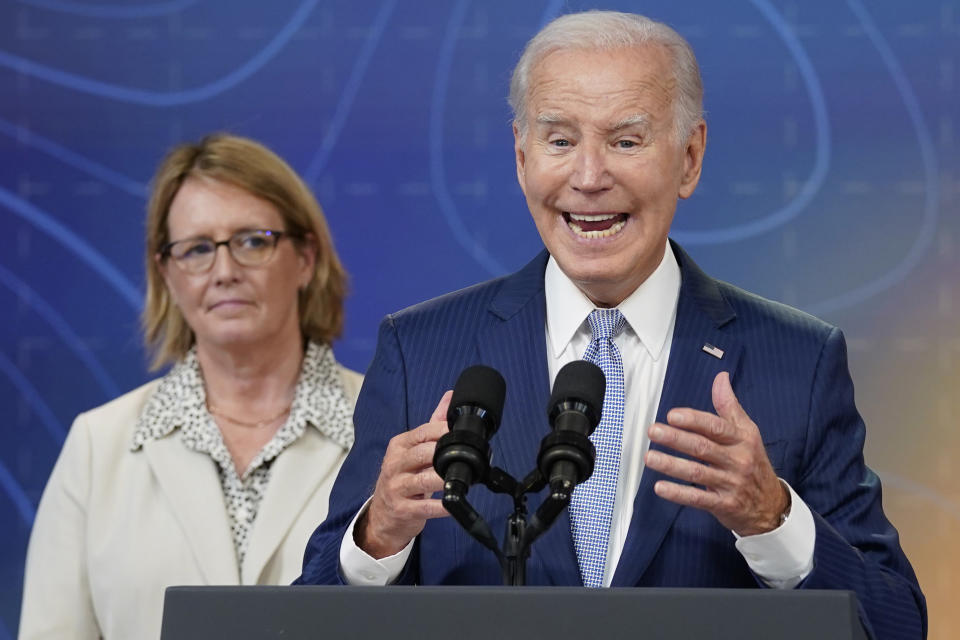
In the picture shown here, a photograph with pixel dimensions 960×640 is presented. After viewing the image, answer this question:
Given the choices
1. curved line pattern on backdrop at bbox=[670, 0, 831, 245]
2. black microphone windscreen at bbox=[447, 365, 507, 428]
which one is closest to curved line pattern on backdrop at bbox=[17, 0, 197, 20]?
curved line pattern on backdrop at bbox=[670, 0, 831, 245]

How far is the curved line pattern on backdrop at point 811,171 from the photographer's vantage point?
3.93 m

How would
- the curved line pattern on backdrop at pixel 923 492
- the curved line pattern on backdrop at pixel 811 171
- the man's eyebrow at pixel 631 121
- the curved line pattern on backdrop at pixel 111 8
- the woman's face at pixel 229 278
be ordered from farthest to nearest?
the curved line pattern on backdrop at pixel 111 8, the curved line pattern on backdrop at pixel 811 171, the curved line pattern on backdrop at pixel 923 492, the woman's face at pixel 229 278, the man's eyebrow at pixel 631 121

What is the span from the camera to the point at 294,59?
4.13 m

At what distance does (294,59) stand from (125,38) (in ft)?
1.72

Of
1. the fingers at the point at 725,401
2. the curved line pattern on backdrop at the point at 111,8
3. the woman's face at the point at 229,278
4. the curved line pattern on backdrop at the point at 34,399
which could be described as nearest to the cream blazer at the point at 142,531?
the woman's face at the point at 229,278

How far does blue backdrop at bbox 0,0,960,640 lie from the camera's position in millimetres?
3891

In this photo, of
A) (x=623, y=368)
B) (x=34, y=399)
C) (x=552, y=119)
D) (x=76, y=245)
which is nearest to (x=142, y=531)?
(x=34, y=399)

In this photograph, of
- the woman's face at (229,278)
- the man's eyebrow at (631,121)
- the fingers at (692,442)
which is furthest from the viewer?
the woman's face at (229,278)

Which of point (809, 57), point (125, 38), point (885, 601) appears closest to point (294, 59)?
point (125, 38)

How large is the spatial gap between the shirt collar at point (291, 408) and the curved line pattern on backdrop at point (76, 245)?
0.53m

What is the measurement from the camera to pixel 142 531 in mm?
3438

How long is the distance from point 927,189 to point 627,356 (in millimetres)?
1867

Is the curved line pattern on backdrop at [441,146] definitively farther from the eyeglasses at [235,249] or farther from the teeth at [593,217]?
the teeth at [593,217]

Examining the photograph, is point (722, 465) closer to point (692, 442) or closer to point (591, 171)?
point (692, 442)
